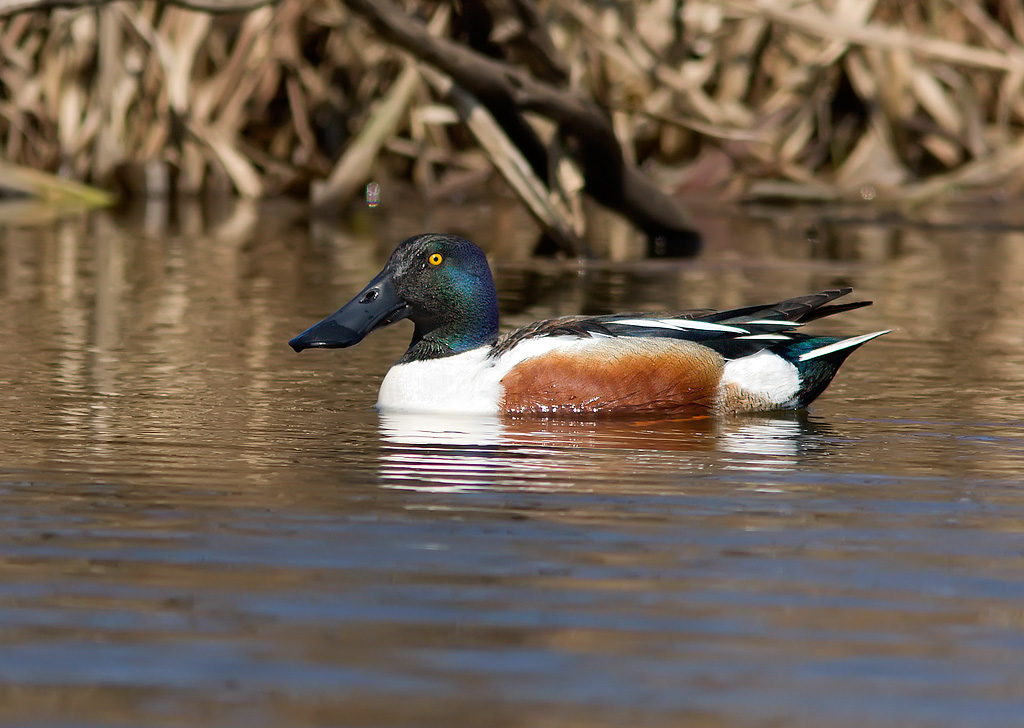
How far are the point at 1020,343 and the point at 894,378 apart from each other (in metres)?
1.17

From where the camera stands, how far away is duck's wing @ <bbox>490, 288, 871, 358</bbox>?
17.9 feet

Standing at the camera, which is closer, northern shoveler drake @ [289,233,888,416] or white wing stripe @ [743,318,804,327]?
northern shoveler drake @ [289,233,888,416]

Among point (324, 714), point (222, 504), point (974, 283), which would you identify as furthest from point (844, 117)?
point (324, 714)

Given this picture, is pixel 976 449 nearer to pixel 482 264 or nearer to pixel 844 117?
pixel 482 264

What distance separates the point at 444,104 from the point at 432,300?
25.8 ft

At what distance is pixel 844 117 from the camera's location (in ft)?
51.6

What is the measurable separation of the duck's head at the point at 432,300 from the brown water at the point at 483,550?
0.89ft

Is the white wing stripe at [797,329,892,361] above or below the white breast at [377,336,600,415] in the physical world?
above

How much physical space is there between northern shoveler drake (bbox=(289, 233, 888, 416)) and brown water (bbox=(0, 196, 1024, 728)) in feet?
0.47

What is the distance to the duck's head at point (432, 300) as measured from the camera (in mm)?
5758

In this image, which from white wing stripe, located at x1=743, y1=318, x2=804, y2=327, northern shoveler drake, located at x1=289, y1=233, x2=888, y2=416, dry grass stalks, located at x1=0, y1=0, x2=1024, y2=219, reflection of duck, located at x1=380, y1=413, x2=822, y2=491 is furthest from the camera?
dry grass stalks, located at x1=0, y1=0, x2=1024, y2=219

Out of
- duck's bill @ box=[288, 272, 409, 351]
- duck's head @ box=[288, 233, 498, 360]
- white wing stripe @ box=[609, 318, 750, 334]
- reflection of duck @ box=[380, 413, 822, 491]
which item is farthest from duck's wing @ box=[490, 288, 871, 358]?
duck's bill @ box=[288, 272, 409, 351]

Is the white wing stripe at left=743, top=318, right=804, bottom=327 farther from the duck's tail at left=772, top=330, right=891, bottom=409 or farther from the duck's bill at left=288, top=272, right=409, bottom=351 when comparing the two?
the duck's bill at left=288, top=272, right=409, bottom=351

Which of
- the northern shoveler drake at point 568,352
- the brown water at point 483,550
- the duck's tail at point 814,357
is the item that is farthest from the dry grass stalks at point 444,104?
the duck's tail at point 814,357
